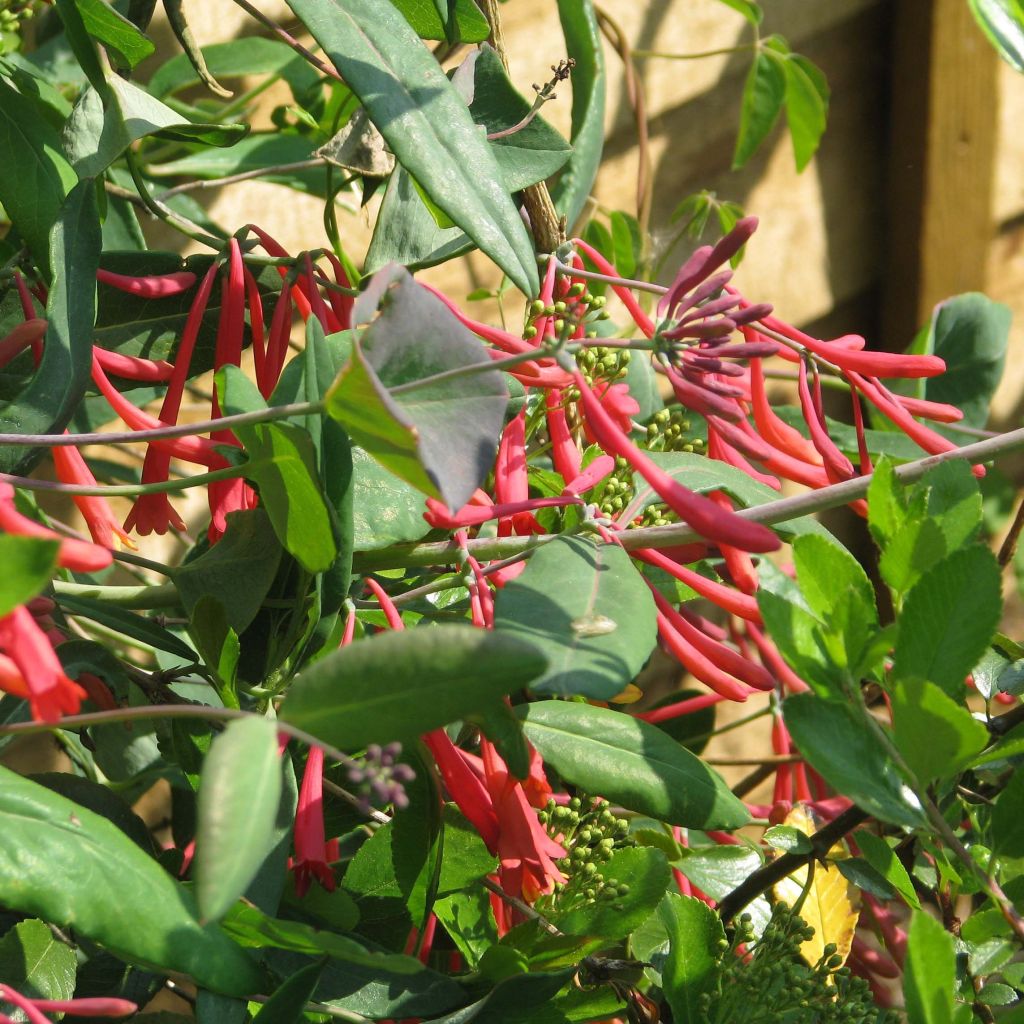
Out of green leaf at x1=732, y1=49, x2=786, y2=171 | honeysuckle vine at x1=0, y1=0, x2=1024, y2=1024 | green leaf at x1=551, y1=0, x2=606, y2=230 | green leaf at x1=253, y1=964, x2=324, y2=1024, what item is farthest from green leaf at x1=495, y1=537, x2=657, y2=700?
green leaf at x1=732, y1=49, x2=786, y2=171

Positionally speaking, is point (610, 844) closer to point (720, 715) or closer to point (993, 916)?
point (993, 916)

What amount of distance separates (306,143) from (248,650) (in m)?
0.43

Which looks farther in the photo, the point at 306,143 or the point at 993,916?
the point at 306,143

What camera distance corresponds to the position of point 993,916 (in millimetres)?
399

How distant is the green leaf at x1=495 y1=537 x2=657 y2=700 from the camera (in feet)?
1.02

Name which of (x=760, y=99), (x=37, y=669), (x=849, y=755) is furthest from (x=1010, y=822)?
(x=760, y=99)

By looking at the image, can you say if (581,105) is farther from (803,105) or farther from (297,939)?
(297,939)

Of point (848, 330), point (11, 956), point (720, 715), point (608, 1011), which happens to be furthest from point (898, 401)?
point (848, 330)

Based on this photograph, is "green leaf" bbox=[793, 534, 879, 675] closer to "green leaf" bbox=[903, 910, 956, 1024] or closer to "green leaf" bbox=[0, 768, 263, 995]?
"green leaf" bbox=[903, 910, 956, 1024]

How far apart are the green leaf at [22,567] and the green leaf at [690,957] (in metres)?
0.27

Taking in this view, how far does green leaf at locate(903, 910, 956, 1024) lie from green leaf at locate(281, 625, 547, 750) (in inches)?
5.2

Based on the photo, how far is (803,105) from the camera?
36.6 inches

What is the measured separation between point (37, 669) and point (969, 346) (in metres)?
0.67

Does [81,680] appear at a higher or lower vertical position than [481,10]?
lower
